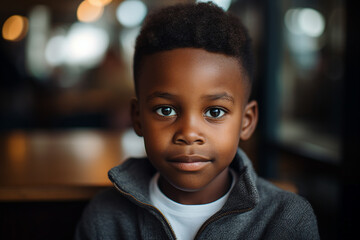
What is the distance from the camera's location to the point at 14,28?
6078mm

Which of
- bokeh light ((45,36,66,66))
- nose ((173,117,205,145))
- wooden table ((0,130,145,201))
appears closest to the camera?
nose ((173,117,205,145))

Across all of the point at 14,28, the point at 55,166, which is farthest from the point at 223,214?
the point at 14,28

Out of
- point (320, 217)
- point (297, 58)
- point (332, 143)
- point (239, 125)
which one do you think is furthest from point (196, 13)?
point (297, 58)

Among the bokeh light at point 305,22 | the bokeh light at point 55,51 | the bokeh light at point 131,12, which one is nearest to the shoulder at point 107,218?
the bokeh light at point 305,22

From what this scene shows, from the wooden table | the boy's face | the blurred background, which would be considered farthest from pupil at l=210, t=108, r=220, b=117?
the wooden table

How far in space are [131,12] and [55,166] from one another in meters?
5.37

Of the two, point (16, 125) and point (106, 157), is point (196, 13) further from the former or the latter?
point (16, 125)

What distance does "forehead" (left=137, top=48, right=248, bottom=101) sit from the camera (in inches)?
28.7

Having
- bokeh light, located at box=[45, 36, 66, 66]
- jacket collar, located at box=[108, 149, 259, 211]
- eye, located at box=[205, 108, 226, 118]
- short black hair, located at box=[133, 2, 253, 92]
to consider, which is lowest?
bokeh light, located at box=[45, 36, 66, 66]

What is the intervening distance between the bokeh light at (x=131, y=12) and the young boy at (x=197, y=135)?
17.3 feet

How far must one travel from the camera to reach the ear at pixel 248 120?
87 centimetres

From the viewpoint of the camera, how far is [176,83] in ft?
2.40

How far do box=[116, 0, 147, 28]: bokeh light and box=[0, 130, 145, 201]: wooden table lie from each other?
4.39 meters

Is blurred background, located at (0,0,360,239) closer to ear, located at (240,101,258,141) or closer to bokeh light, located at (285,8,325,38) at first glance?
bokeh light, located at (285,8,325,38)
